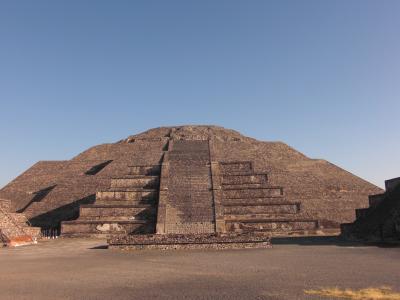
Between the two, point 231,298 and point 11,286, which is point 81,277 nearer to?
point 11,286

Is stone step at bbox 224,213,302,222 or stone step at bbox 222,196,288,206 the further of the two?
stone step at bbox 222,196,288,206

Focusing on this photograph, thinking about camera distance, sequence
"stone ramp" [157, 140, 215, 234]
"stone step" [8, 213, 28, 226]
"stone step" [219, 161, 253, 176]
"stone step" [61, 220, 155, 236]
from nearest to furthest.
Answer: "stone ramp" [157, 140, 215, 234], "stone step" [8, 213, 28, 226], "stone step" [61, 220, 155, 236], "stone step" [219, 161, 253, 176]

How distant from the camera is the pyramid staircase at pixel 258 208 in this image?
21.1 m

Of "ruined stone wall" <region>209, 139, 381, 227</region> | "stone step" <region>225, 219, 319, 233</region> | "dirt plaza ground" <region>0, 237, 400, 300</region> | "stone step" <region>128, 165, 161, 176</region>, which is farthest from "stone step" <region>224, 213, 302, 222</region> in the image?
"stone step" <region>128, 165, 161, 176</region>

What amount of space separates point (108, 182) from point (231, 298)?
72.7 feet

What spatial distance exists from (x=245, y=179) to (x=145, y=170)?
6.90 meters

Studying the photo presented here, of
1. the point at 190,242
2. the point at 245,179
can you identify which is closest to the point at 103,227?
the point at 190,242

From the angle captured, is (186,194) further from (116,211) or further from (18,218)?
(18,218)

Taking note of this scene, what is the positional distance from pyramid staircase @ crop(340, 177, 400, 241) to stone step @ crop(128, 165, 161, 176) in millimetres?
12760

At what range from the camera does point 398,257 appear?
11898 mm

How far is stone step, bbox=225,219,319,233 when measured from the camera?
68.9 feet

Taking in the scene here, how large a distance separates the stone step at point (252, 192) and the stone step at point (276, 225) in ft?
9.09

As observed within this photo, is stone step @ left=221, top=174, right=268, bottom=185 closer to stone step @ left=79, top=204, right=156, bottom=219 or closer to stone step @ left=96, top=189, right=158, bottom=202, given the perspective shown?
stone step @ left=96, top=189, right=158, bottom=202

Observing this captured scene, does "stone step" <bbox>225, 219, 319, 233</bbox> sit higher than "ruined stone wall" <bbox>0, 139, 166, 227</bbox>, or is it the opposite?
"ruined stone wall" <bbox>0, 139, 166, 227</bbox>
